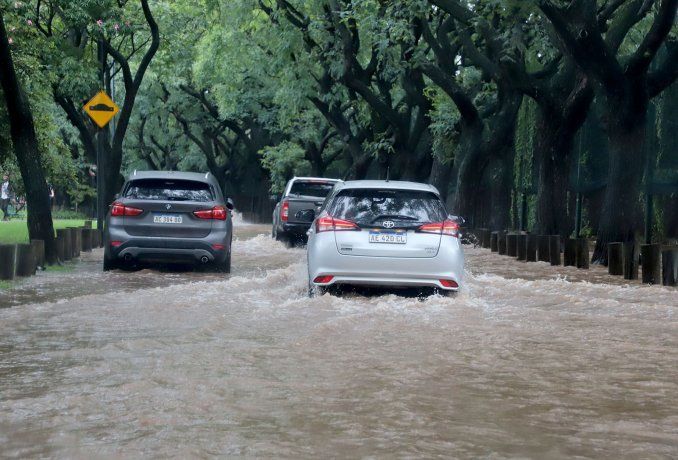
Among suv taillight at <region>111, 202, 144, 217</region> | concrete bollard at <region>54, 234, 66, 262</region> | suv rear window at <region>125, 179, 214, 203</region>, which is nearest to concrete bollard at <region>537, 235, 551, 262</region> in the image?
suv rear window at <region>125, 179, 214, 203</region>

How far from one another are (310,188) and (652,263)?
12032 millimetres

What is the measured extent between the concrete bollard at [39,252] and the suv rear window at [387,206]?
6136 millimetres

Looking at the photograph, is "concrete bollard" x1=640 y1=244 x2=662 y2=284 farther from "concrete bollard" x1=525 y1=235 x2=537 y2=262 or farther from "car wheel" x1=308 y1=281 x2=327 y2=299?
"concrete bollard" x1=525 y1=235 x2=537 y2=262

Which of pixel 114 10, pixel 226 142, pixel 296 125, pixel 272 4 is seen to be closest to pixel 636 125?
pixel 114 10

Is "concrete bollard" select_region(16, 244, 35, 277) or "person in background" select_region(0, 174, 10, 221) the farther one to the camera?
"person in background" select_region(0, 174, 10, 221)

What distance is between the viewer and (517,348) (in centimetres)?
1000

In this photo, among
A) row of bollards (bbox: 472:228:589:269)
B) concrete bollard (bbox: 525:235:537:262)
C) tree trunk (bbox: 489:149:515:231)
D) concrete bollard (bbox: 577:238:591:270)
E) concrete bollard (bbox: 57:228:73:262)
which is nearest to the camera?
concrete bollard (bbox: 57:228:73:262)

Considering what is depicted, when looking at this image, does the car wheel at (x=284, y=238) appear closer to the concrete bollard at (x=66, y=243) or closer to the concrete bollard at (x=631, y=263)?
the concrete bollard at (x=66, y=243)

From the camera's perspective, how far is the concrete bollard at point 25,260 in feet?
55.4

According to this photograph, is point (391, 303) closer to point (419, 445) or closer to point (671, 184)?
point (419, 445)

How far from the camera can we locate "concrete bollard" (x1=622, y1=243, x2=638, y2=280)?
18781mm

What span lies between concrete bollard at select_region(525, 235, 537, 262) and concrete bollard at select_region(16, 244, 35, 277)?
36.6 ft

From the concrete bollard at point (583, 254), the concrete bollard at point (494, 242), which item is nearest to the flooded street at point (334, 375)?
the concrete bollard at point (583, 254)

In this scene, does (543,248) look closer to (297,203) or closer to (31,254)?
(297,203)
